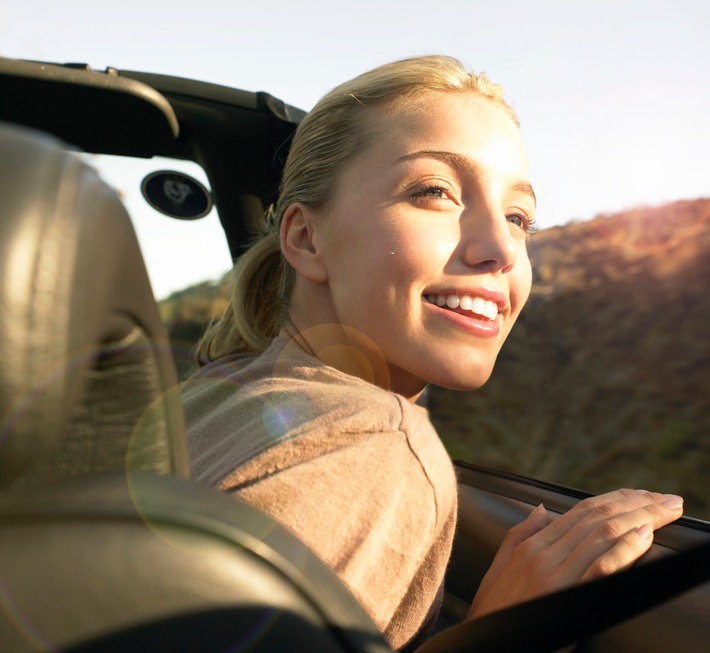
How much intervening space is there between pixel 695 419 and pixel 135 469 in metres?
3.43

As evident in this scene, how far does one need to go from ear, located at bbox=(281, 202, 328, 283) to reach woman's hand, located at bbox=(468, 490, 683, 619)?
2.30ft

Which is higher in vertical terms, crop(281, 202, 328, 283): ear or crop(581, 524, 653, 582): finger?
crop(281, 202, 328, 283): ear

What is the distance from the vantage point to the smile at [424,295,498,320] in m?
1.42

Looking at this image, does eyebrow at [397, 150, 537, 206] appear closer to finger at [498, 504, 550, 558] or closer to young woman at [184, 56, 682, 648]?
young woman at [184, 56, 682, 648]

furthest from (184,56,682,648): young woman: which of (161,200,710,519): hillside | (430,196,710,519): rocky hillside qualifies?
(430,196,710,519): rocky hillside

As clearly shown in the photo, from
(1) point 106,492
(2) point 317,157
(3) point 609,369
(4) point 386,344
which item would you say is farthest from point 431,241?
(3) point 609,369

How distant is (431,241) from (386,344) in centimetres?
22

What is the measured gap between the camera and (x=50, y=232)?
1.75ft

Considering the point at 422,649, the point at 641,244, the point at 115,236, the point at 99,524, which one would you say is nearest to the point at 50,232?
the point at 115,236

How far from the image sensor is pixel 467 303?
1448 mm

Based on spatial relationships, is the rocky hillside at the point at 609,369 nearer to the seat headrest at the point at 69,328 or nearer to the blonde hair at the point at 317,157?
the blonde hair at the point at 317,157

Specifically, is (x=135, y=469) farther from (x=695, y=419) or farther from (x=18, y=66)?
(x=695, y=419)

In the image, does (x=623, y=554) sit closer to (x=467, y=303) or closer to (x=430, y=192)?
(x=467, y=303)

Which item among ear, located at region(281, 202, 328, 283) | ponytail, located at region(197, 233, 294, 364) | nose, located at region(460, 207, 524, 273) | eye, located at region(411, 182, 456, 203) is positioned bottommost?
ponytail, located at region(197, 233, 294, 364)
